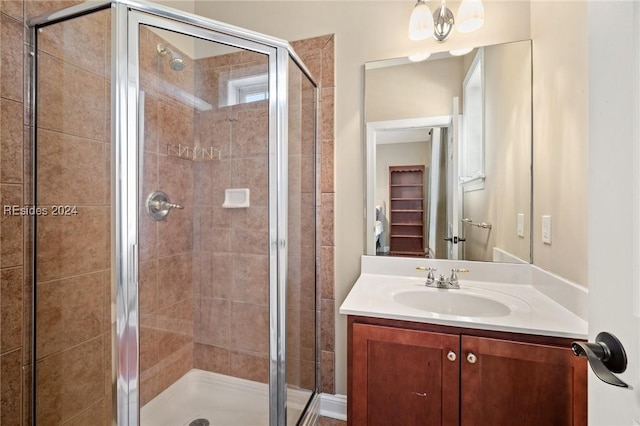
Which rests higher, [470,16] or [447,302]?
[470,16]

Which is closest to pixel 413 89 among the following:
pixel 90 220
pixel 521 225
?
pixel 521 225

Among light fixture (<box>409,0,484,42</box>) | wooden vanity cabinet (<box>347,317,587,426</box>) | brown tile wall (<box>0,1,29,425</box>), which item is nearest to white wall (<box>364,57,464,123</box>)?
light fixture (<box>409,0,484,42</box>)

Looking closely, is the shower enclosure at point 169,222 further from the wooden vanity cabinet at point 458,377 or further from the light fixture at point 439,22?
the light fixture at point 439,22

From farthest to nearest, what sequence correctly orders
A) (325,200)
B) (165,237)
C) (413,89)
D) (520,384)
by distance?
(325,200), (413,89), (165,237), (520,384)

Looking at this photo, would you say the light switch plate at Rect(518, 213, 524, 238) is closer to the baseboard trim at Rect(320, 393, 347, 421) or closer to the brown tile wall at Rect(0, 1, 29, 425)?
the baseboard trim at Rect(320, 393, 347, 421)

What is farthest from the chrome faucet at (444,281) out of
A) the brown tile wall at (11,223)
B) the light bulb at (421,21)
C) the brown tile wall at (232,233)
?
the brown tile wall at (11,223)

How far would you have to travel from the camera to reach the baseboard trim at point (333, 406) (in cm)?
168

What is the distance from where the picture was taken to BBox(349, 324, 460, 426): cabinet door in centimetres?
104

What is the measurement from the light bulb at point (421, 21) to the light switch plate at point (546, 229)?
1.06 meters

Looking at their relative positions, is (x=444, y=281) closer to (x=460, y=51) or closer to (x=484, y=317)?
(x=484, y=317)

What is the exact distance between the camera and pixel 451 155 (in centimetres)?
158

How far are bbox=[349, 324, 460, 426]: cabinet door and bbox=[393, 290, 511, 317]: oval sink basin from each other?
313 millimetres

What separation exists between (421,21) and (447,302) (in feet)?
4.58

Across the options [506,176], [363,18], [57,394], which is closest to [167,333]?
[57,394]
